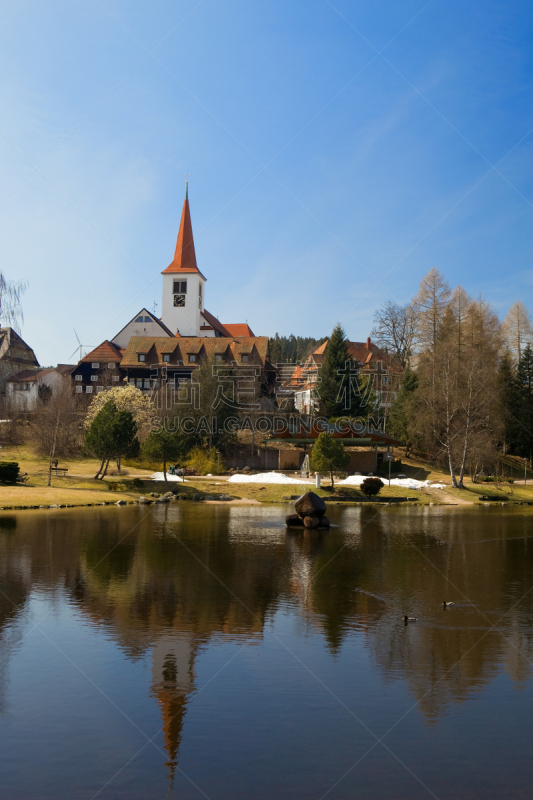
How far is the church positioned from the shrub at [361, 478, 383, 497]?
102 ft

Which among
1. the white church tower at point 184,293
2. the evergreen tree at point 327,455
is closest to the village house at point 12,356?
the white church tower at point 184,293

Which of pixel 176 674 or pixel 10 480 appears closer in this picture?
pixel 176 674

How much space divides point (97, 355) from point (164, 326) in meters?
11.1

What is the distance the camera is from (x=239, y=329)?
4156 inches

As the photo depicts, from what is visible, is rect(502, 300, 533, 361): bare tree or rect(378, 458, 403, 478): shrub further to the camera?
rect(502, 300, 533, 361): bare tree

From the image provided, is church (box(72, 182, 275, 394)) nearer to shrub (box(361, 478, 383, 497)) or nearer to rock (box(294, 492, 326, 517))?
shrub (box(361, 478, 383, 497))

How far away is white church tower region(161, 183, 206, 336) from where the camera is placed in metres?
93.4

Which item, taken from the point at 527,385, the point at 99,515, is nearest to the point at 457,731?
the point at 99,515

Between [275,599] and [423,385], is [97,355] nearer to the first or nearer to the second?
[423,385]

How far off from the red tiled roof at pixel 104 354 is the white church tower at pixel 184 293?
13.4 metres

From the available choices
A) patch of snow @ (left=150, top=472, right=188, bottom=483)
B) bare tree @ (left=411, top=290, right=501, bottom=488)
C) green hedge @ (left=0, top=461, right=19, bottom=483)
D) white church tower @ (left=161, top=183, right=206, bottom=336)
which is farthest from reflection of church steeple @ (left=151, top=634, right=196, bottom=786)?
white church tower @ (left=161, top=183, right=206, bottom=336)

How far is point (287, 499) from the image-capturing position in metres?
43.3

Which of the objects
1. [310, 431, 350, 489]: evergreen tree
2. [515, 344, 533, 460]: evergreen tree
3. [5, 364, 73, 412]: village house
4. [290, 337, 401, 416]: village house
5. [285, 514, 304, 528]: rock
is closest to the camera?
[285, 514, 304, 528]: rock

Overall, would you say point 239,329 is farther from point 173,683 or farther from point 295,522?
point 173,683
